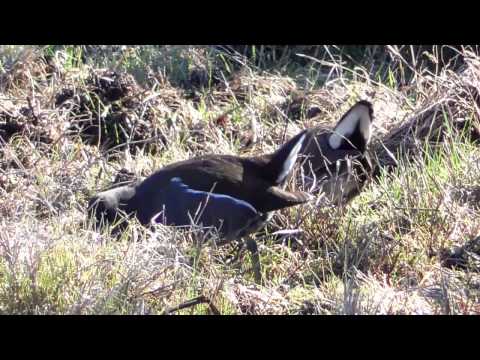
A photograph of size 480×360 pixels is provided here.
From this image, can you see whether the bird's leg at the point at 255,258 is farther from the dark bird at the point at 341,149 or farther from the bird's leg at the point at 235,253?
the dark bird at the point at 341,149

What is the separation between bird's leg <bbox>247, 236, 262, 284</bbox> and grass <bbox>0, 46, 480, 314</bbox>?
47 mm

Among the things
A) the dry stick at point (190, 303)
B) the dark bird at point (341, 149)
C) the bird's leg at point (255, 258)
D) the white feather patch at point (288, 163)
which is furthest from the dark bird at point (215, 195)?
the dry stick at point (190, 303)

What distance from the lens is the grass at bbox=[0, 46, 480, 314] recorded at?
4.07 metres

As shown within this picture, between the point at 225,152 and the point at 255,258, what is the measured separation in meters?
1.81

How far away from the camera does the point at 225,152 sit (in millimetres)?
6629

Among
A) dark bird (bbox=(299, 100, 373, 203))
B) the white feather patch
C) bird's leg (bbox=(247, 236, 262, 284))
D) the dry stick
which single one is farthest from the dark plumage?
the dry stick

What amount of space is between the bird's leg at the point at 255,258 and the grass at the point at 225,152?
5 cm

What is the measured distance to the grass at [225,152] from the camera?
4.07 meters

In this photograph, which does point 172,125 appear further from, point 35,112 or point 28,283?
point 28,283

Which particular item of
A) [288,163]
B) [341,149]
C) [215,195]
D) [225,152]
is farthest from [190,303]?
[225,152]

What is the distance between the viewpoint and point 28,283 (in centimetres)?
395

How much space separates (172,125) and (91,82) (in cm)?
87

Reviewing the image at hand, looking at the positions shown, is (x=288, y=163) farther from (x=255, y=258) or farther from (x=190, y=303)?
(x=190, y=303)
